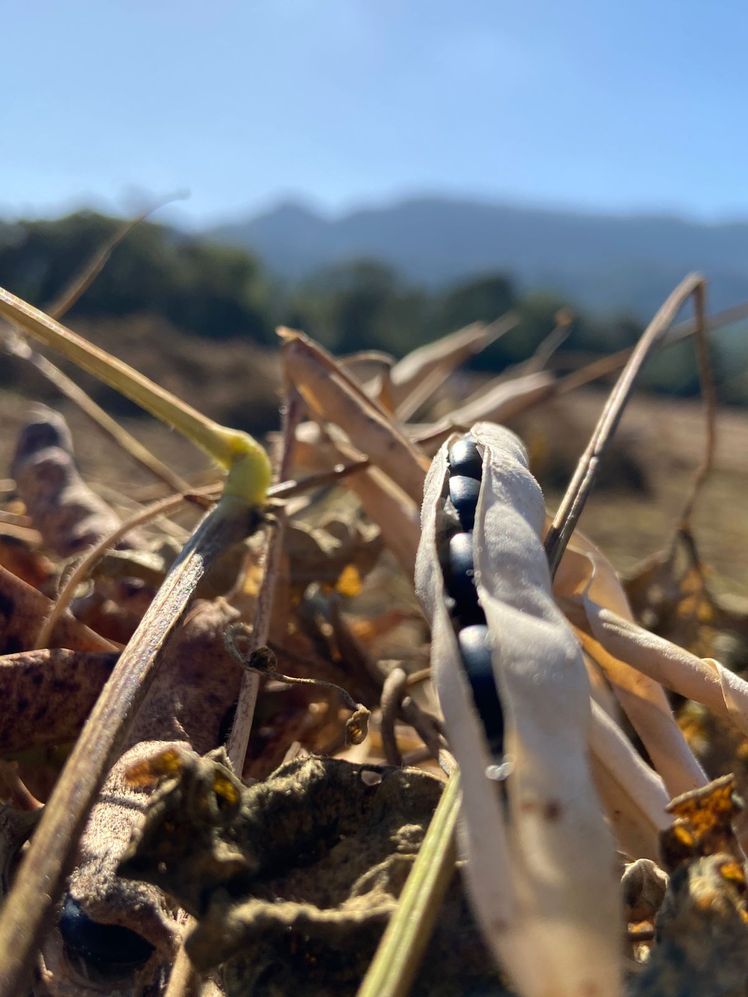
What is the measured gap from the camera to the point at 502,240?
86188 millimetres

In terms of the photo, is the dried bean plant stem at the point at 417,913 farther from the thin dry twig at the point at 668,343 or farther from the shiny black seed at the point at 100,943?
the thin dry twig at the point at 668,343

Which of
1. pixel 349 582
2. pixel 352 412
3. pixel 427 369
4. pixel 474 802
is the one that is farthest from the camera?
pixel 427 369

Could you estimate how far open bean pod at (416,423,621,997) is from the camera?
26 centimetres

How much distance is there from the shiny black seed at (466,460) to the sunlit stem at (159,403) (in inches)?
6.7

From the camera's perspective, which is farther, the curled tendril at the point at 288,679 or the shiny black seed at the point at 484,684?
the curled tendril at the point at 288,679

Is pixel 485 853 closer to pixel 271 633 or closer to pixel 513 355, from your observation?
pixel 271 633

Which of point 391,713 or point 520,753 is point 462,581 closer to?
point 520,753

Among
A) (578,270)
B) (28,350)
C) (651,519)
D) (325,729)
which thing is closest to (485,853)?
(325,729)

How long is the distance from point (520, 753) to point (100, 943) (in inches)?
9.3

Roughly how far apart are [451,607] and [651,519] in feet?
15.6

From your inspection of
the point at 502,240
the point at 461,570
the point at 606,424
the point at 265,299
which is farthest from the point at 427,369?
the point at 502,240

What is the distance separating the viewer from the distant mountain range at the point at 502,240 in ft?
233

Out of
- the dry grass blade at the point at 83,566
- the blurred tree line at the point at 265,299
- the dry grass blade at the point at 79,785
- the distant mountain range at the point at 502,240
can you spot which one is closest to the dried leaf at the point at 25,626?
the dry grass blade at the point at 83,566

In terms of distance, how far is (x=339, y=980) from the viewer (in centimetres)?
35
